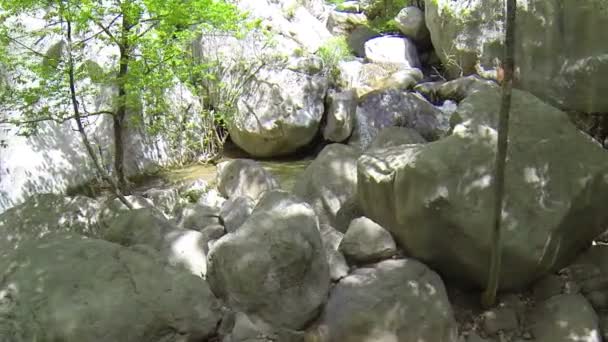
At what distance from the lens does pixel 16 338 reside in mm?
3137

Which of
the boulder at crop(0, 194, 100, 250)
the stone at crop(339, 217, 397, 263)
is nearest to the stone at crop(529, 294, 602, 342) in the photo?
the stone at crop(339, 217, 397, 263)

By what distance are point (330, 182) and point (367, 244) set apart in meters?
1.17

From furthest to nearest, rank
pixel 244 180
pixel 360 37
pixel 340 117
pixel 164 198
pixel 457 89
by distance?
pixel 360 37 → pixel 457 89 → pixel 340 117 → pixel 164 198 → pixel 244 180

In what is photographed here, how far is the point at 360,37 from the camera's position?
47.4 ft

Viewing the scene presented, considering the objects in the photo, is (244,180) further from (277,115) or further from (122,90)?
(277,115)

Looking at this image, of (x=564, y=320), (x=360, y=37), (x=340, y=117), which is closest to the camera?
(x=564, y=320)

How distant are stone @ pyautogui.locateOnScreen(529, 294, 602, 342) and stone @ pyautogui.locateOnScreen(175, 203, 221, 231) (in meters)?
3.04

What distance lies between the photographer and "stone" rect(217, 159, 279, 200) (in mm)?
6945

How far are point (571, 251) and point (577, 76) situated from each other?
2641 millimetres

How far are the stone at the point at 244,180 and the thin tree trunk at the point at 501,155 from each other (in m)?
3.61

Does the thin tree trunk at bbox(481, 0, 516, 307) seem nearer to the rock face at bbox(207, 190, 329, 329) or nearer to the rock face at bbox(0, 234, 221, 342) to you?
the rock face at bbox(207, 190, 329, 329)

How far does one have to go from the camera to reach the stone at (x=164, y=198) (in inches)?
277

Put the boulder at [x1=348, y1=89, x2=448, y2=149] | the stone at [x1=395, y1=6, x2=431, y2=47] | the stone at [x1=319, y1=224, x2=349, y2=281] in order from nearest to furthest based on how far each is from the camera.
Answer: the stone at [x1=319, y1=224, x2=349, y2=281]
the boulder at [x1=348, y1=89, x2=448, y2=149]
the stone at [x1=395, y1=6, x2=431, y2=47]

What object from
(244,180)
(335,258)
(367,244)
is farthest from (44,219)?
(367,244)
